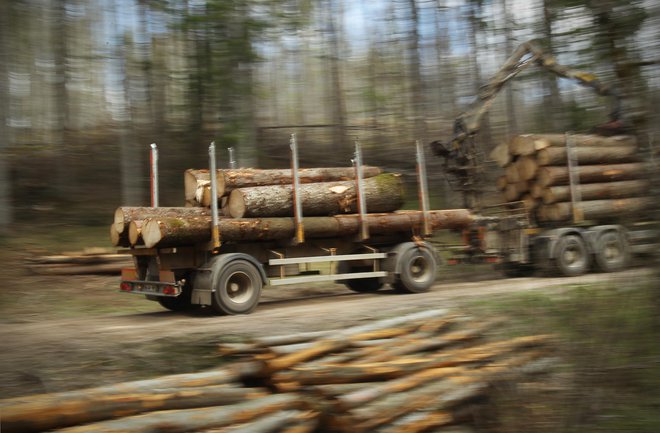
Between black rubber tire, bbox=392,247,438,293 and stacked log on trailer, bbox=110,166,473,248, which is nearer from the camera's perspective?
stacked log on trailer, bbox=110,166,473,248

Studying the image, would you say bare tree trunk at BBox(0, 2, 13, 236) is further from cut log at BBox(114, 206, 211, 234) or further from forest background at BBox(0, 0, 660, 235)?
cut log at BBox(114, 206, 211, 234)

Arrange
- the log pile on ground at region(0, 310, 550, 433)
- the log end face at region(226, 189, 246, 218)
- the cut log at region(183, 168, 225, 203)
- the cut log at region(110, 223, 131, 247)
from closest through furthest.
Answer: the log pile on ground at region(0, 310, 550, 433) → the cut log at region(110, 223, 131, 247) → the log end face at region(226, 189, 246, 218) → the cut log at region(183, 168, 225, 203)

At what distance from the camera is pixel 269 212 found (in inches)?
444

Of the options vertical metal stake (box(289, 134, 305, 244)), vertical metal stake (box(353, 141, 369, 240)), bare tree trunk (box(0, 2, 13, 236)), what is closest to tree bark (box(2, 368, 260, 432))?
vertical metal stake (box(289, 134, 305, 244))

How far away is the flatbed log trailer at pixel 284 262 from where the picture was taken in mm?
10500

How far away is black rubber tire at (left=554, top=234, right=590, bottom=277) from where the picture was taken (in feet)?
48.1

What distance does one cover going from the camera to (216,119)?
2198 centimetres

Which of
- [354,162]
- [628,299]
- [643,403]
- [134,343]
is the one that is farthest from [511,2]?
[354,162]

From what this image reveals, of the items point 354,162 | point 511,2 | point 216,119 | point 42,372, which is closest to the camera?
point 511,2

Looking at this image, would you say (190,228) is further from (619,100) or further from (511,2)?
(619,100)

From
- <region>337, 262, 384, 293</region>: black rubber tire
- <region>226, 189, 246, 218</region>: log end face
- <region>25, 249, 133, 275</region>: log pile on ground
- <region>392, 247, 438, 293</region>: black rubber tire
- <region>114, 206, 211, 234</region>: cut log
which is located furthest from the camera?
<region>25, 249, 133, 275</region>: log pile on ground

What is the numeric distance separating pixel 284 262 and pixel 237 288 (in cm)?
98

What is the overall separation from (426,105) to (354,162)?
14065 millimetres

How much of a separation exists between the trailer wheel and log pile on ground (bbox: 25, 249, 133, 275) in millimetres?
6108
